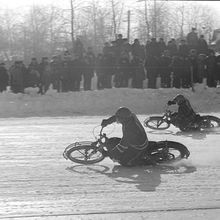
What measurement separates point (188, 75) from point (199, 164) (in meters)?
12.2

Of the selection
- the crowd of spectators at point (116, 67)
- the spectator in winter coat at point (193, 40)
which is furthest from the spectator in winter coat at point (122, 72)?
the spectator in winter coat at point (193, 40)

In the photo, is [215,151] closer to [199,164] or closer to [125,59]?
[199,164]

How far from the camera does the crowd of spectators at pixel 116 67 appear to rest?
20.7 metres

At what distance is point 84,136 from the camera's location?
13.5 metres

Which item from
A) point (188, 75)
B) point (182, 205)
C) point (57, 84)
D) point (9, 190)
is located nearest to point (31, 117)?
point (57, 84)

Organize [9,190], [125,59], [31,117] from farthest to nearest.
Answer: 1. [125,59]
2. [31,117]
3. [9,190]

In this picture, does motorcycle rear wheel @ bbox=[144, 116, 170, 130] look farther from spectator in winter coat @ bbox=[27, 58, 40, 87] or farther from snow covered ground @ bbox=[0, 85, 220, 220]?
spectator in winter coat @ bbox=[27, 58, 40, 87]

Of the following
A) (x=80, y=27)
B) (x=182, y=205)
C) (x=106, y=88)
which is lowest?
(x=182, y=205)

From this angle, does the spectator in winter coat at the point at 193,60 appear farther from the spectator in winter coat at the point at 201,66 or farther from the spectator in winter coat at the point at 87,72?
the spectator in winter coat at the point at 87,72

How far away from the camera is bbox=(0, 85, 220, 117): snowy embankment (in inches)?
782

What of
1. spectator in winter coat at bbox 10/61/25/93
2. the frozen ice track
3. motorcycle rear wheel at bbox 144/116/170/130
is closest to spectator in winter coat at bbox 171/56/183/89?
spectator in winter coat at bbox 10/61/25/93

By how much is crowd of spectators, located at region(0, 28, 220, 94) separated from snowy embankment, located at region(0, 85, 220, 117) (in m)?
0.36

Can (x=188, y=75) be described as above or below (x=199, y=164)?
above

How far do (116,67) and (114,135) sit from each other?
7595 millimetres
